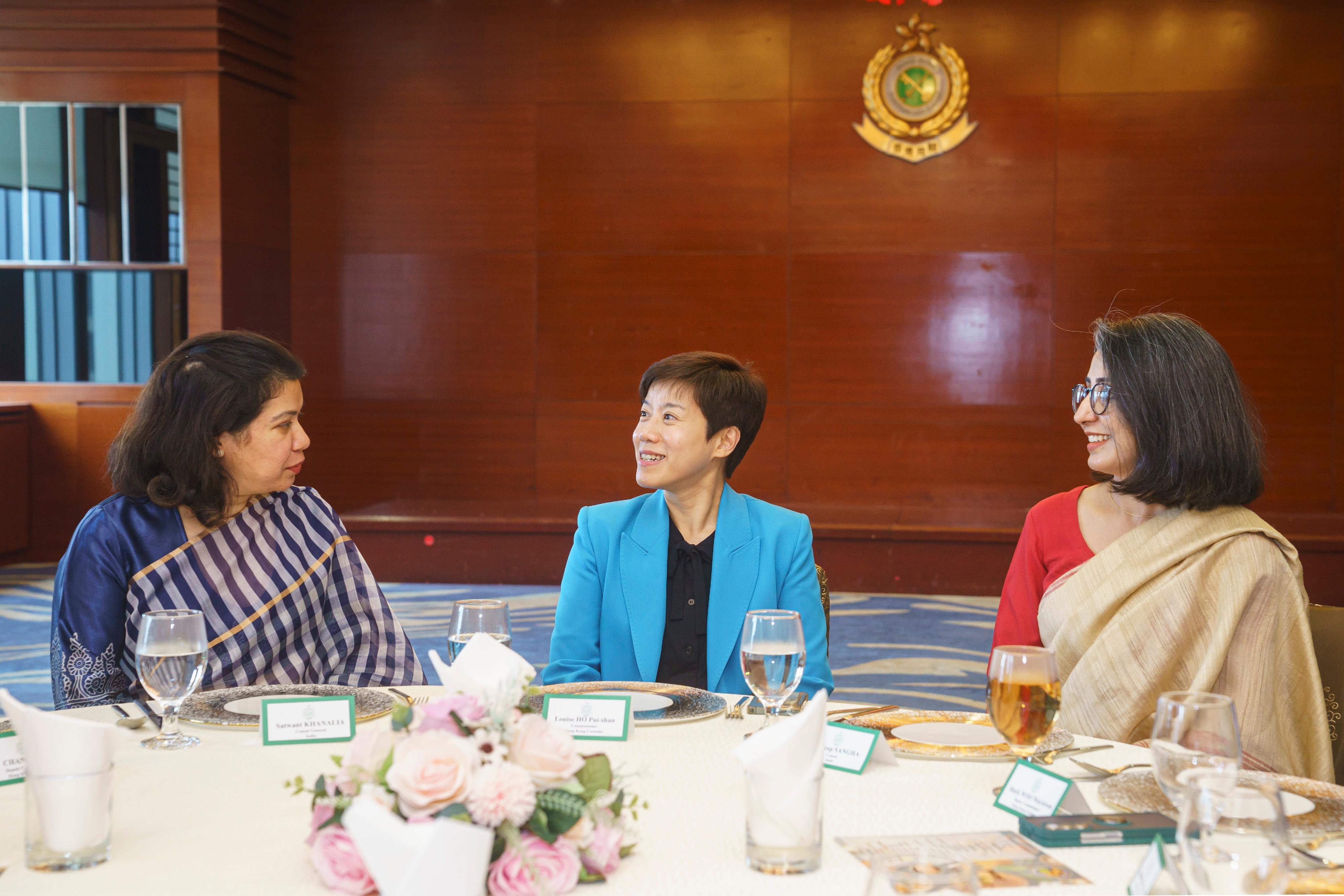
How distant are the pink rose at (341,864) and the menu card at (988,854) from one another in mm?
453

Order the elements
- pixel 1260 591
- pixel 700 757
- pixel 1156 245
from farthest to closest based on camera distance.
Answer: pixel 1156 245
pixel 1260 591
pixel 700 757

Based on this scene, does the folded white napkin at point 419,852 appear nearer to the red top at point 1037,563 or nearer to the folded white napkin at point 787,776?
the folded white napkin at point 787,776

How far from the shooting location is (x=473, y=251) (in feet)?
24.4

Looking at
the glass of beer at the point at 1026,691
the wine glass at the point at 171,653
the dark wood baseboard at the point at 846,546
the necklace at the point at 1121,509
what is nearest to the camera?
the glass of beer at the point at 1026,691

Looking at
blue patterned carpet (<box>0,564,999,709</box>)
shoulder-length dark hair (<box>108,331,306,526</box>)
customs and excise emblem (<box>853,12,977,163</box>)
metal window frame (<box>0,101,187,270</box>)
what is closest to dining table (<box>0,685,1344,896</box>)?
shoulder-length dark hair (<box>108,331,306,526</box>)

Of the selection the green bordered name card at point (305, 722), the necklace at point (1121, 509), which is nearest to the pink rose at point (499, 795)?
the green bordered name card at point (305, 722)

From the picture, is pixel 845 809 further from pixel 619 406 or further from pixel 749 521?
pixel 619 406

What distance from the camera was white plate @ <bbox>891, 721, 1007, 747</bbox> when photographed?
1540 millimetres

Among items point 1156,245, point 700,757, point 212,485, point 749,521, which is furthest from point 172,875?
point 1156,245

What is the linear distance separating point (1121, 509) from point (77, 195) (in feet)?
20.2

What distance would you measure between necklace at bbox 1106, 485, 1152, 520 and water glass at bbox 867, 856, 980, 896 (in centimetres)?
123

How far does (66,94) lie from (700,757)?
6.51m

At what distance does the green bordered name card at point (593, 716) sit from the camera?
157cm

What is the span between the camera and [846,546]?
20.9 ft
